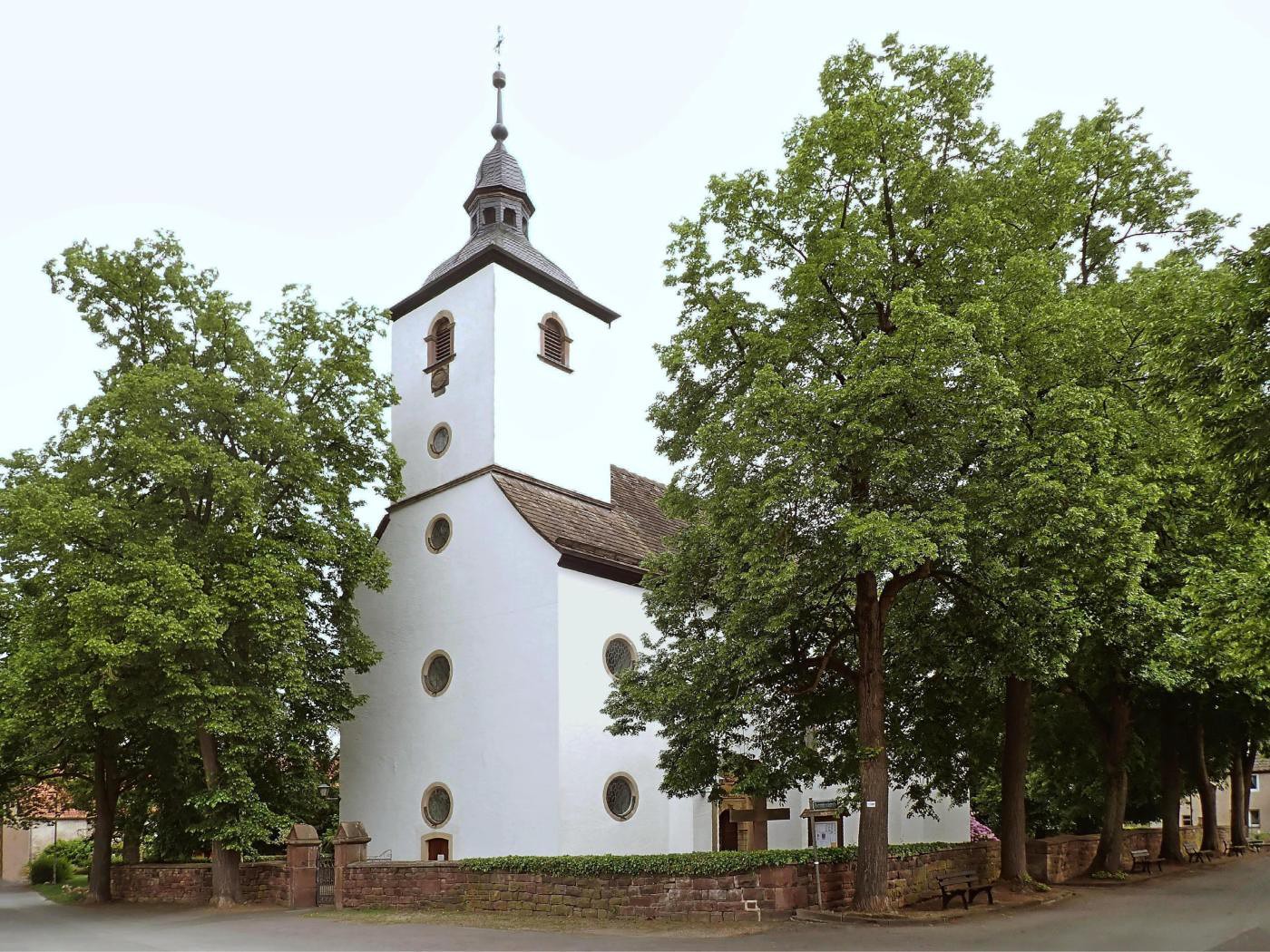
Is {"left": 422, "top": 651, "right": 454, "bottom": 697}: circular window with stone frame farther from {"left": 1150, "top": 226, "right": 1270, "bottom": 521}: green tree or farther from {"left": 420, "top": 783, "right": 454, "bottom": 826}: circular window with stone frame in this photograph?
{"left": 1150, "top": 226, "right": 1270, "bottom": 521}: green tree

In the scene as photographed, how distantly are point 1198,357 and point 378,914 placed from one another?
1459 centimetres

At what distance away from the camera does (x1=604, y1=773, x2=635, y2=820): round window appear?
2089 cm

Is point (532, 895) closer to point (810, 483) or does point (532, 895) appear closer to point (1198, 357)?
point (810, 483)

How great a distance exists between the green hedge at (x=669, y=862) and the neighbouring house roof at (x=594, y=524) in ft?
20.5

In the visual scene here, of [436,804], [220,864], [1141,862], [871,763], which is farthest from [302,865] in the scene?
[1141,862]

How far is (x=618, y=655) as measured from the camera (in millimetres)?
22250

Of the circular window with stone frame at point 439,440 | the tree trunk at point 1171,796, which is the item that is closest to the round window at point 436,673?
the circular window with stone frame at point 439,440

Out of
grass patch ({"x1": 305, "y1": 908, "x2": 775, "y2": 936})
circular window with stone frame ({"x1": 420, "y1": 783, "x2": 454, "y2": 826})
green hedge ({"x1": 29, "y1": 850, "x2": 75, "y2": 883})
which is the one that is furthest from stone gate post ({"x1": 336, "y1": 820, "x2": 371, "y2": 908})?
→ green hedge ({"x1": 29, "y1": 850, "x2": 75, "y2": 883})

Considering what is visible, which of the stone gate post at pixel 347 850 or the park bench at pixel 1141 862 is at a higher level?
the stone gate post at pixel 347 850

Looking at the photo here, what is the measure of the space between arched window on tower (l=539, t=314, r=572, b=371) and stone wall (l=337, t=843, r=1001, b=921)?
1213cm

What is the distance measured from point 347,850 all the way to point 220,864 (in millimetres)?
3005

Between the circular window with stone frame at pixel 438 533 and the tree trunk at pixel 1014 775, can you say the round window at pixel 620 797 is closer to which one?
the circular window with stone frame at pixel 438 533

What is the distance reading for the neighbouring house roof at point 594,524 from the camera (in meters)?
21.7

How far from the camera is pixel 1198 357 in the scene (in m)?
10.9
